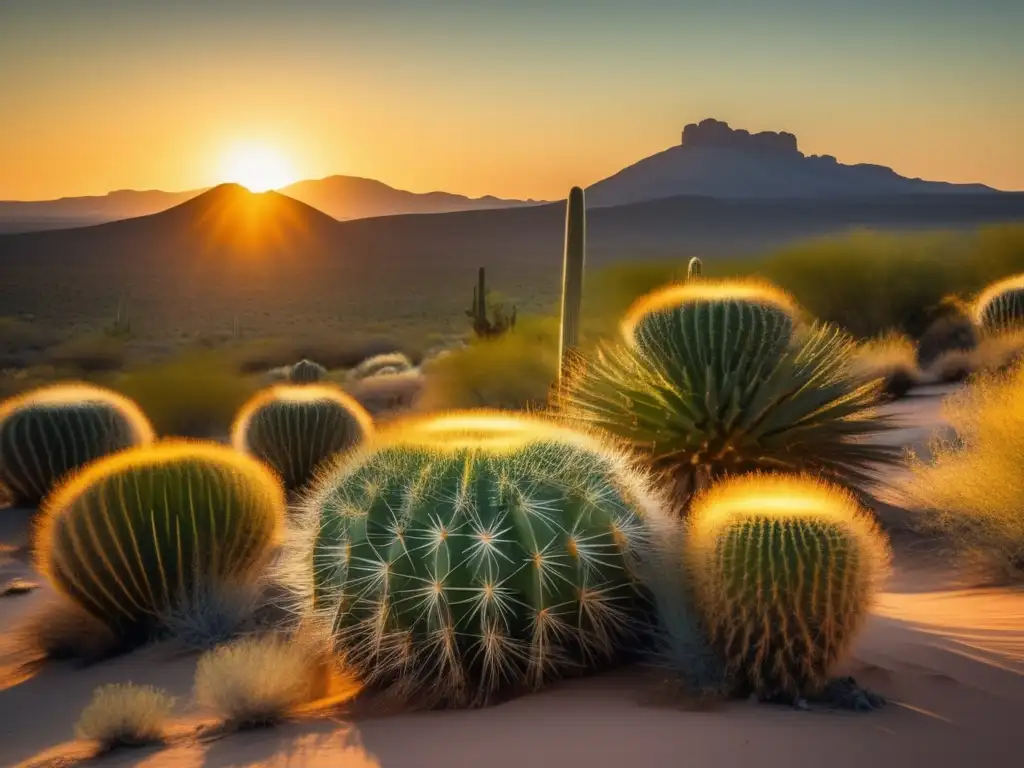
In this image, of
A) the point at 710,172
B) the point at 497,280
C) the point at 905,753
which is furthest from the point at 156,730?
the point at 710,172

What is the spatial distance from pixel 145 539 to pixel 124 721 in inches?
98.6

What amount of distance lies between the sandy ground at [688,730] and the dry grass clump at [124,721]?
0.46 feet

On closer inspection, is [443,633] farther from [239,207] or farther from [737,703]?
[239,207]

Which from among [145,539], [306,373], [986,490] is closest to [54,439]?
[145,539]

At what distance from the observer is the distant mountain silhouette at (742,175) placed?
168 metres

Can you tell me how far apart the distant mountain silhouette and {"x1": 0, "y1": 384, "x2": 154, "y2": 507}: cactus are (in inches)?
6112

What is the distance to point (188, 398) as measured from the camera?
18047 millimetres

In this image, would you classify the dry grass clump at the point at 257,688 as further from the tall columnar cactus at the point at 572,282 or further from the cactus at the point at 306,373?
the cactus at the point at 306,373

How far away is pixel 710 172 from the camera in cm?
17788

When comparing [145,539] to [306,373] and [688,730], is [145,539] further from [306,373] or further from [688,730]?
[306,373]

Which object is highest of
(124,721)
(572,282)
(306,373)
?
(572,282)

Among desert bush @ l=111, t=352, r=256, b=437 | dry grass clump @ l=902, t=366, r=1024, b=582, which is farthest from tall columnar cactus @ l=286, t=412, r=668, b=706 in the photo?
desert bush @ l=111, t=352, r=256, b=437

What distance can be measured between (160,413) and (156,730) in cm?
1323

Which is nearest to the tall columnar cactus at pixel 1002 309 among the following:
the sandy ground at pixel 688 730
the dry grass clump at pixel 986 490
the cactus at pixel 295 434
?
the dry grass clump at pixel 986 490
